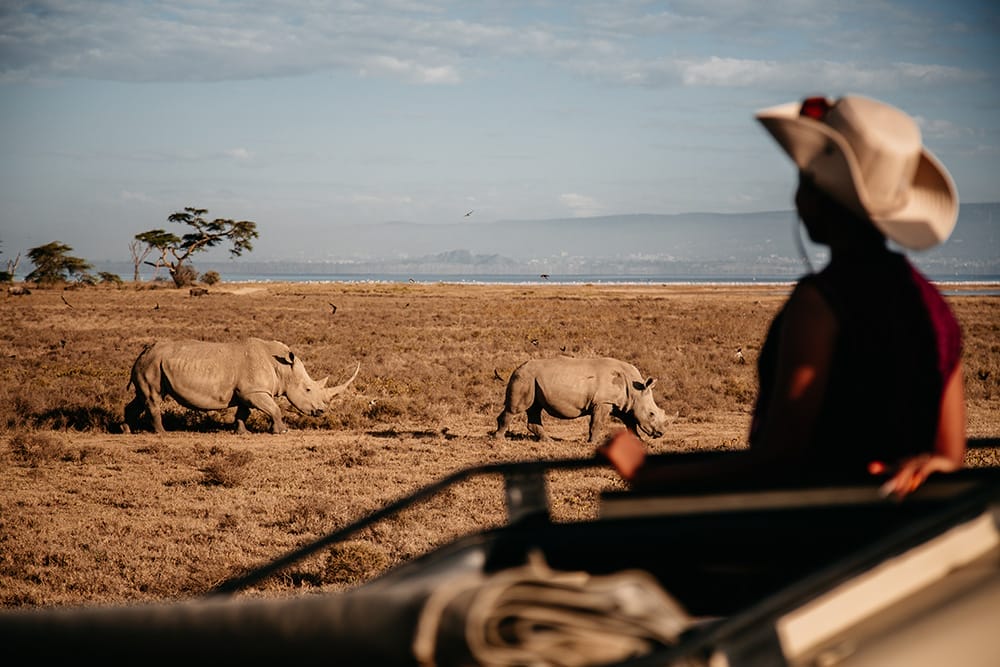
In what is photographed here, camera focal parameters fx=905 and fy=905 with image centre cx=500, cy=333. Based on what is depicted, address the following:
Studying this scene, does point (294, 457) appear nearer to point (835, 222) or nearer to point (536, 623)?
point (835, 222)

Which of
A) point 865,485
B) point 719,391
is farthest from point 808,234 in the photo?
point 719,391

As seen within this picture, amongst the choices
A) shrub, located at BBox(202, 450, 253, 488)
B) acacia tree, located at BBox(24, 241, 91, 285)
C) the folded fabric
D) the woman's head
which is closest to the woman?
the woman's head

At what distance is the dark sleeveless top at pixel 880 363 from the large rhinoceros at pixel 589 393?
33.5ft

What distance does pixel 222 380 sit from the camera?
13.0m

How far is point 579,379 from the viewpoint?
12352 millimetres

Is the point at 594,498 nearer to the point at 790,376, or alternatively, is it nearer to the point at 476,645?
the point at 790,376

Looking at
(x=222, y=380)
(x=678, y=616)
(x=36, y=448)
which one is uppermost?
(x=678, y=616)

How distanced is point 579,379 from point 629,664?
11.1 metres

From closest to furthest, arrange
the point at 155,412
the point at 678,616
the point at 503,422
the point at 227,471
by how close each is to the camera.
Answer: the point at 678,616 → the point at 227,471 → the point at 503,422 → the point at 155,412

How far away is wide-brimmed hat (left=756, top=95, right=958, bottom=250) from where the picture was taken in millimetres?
2053

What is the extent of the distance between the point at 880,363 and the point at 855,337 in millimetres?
98

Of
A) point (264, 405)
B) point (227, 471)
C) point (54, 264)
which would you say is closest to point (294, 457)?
point (227, 471)

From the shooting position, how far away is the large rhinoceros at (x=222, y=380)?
511 inches

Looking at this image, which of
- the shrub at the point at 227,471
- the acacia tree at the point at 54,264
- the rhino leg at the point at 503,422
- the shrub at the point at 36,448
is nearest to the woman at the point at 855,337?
the shrub at the point at 227,471
